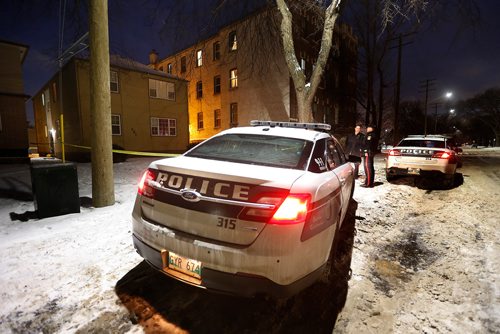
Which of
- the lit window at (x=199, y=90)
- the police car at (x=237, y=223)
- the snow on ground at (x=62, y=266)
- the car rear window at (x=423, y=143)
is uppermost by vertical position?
the lit window at (x=199, y=90)

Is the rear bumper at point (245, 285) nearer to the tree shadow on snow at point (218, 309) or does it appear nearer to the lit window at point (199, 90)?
the tree shadow on snow at point (218, 309)

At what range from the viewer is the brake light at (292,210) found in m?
2.02

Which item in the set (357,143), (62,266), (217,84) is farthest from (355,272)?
(217,84)

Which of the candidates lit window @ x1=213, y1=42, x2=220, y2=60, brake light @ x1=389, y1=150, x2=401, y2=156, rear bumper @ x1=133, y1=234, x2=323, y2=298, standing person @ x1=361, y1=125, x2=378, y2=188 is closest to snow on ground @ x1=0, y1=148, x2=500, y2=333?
rear bumper @ x1=133, y1=234, x2=323, y2=298

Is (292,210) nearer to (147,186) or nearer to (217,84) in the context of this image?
(147,186)

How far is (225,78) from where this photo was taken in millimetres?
24266

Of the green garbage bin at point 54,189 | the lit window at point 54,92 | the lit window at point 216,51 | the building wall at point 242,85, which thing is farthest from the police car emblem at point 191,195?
the lit window at point 54,92

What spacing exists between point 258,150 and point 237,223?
4.19ft

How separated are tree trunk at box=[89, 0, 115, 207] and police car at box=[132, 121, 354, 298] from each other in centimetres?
320

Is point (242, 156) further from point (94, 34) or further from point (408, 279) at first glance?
point (94, 34)

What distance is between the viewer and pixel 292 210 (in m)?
2.06

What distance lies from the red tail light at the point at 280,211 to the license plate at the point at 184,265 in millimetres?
570

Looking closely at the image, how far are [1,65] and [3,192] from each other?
14137mm

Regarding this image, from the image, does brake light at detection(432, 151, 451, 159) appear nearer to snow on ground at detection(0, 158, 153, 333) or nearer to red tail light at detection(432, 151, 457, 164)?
red tail light at detection(432, 151, 457, 164)
